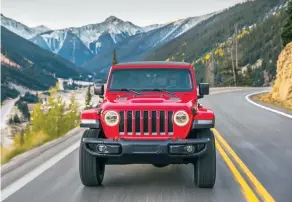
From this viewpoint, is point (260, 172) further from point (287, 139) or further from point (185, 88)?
point (287, 139)

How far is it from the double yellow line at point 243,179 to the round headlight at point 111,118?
2232mm

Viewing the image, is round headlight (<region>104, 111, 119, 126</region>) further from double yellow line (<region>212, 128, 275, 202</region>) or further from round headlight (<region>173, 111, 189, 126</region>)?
double yellow line (<region>212, 128, 275, 202</region>)

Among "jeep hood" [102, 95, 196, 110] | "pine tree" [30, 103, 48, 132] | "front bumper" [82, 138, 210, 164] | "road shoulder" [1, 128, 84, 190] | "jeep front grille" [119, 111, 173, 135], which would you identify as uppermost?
"jeep hood" [102, 95, 196, 110]

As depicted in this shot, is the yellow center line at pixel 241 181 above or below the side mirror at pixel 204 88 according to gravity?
A: below

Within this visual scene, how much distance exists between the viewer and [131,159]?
7.30m

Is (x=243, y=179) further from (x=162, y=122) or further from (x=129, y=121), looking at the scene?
(x=129, y=121)

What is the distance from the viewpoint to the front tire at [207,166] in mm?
7348

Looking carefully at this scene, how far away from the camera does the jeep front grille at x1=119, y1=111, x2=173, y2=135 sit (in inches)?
289

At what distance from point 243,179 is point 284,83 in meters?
18.9

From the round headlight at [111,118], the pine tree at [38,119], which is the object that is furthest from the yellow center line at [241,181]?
the pine tree at [38,119]

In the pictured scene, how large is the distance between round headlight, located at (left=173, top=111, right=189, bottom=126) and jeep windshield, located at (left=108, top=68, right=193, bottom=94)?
1.35 meters

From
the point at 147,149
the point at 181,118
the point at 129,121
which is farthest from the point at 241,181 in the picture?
the point at 129,121

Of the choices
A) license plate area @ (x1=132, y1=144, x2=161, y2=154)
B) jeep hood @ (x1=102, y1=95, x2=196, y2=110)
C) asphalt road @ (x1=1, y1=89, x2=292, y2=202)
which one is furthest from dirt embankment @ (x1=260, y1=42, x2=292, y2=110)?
license plate area @ (x1=132, y1=144, x2=161, y2=154)

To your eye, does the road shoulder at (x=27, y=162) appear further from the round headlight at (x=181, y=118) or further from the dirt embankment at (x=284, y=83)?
the dirt embankment at (x=284, y=83)
